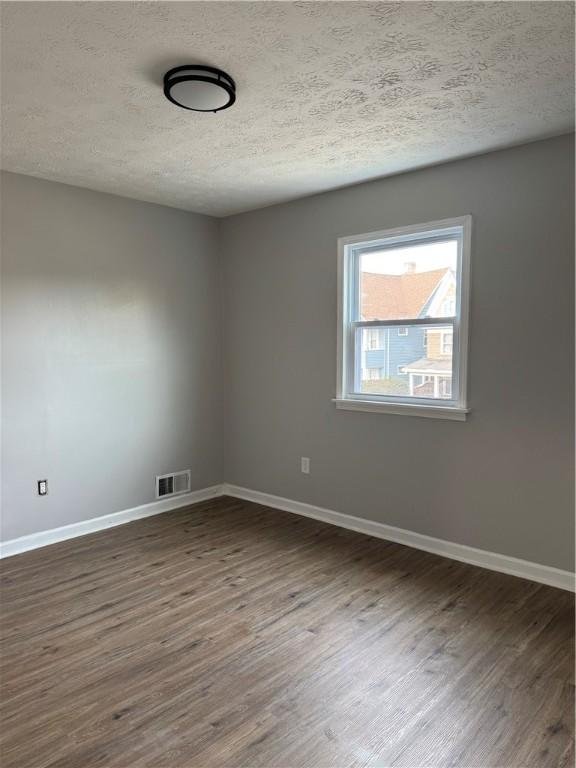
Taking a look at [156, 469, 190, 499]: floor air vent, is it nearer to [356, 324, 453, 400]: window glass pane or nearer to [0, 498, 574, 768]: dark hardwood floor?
[0, 498, 574, 768]: dark hardwood floor

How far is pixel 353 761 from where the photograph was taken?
1.77m


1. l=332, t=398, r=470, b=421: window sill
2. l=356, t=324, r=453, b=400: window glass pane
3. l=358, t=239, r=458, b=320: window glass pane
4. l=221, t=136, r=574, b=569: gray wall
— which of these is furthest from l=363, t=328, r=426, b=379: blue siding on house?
l=221, t=136, r=574, b=569: gray wall

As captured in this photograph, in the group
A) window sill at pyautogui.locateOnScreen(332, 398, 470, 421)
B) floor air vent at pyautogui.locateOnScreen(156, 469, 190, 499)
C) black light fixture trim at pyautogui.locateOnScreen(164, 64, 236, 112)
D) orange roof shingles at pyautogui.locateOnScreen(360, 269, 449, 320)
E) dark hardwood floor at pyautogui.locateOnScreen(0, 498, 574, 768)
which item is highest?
black light fixture trim at pyautogui.locateOnScreen(164, 64, 236, 112)

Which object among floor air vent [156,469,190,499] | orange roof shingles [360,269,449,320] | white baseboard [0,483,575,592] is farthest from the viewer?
floor air vent [156,469,190,499]

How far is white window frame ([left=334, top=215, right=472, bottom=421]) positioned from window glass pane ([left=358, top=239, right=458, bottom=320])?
0.16 ft

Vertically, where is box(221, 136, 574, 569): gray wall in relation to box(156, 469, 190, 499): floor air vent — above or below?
above

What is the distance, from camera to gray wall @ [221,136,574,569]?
2947 millimetres

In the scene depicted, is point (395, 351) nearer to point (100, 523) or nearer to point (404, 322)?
point (404, 322)

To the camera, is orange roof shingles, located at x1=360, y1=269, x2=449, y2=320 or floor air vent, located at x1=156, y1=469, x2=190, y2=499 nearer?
orange roof shingles, located at x1=360, y1=269, x2=449, y2=320

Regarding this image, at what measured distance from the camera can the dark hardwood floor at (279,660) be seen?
1845 millimetres

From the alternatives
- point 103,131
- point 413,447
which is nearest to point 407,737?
point 413,447

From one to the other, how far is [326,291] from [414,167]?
1.10m

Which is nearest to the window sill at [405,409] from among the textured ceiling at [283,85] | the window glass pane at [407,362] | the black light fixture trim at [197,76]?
the window glass pane at [407,362]

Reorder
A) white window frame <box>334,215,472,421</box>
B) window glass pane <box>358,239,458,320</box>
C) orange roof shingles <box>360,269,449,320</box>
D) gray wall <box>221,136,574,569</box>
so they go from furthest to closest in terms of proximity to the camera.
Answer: orange roof shingles <box>360,269,449,320</box> → window glass pane <box>358,239,458,320</box> → white window frame <box>334,215,472,421</box> → gray wall <box>221,136,574,569</box>
